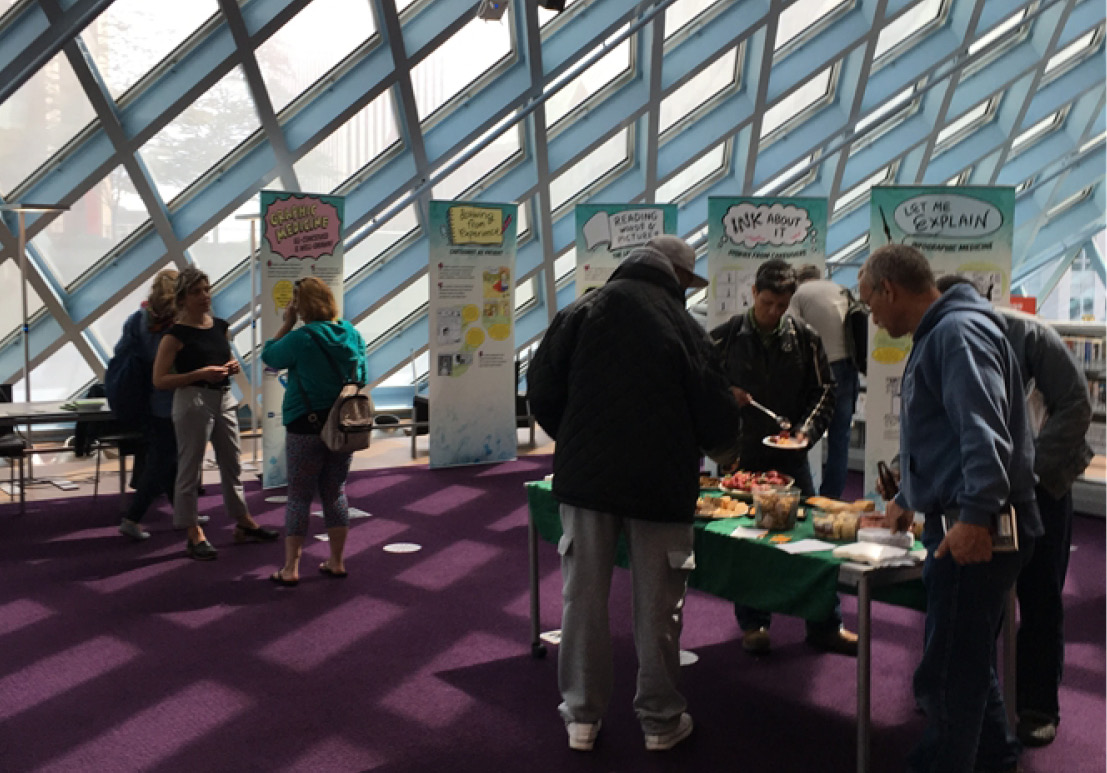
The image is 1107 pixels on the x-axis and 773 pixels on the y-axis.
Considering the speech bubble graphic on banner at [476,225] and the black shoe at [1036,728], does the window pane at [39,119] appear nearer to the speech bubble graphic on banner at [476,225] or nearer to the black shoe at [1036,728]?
the speech bubble graphic on banner at [476,225]

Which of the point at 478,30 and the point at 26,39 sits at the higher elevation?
the point at 478,30

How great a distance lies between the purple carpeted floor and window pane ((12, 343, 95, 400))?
15.1 ft

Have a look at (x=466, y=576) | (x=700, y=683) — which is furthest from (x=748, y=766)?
(x=466, y=576)

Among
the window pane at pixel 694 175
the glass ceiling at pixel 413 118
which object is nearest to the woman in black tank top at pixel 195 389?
the glass ceiling at pixel 413 118

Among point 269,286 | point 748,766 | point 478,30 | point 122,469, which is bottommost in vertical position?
point 748,766

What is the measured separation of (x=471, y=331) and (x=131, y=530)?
3.62 metres

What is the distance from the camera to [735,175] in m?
14.5

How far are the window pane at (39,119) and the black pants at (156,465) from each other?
3193 millimetres

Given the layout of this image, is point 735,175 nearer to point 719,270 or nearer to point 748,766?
point 719,270

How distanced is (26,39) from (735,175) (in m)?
8.48

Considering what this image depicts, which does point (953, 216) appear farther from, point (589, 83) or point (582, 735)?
point (589, 83)

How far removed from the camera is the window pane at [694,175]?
14.3 meters

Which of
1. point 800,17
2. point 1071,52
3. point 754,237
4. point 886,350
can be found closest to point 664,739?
point 886,350

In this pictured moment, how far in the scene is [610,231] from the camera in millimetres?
9617
